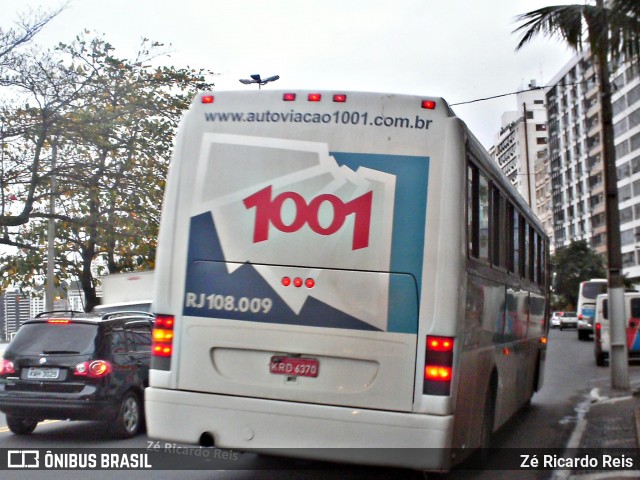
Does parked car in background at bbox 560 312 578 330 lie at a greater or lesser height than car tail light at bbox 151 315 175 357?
greater

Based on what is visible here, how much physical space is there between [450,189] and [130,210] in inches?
556

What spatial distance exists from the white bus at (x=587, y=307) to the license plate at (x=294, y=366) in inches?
1461

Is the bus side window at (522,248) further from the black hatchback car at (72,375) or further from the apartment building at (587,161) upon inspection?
the apartment building at (587,161)

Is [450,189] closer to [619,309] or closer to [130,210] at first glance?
[619,309]

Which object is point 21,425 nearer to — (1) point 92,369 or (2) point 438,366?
(1) point 92,369

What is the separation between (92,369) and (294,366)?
15.1ft

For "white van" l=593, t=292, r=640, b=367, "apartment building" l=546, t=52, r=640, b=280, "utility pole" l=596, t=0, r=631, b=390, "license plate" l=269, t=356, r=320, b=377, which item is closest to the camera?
"license plate" l=269, t=356, r=320, b=377

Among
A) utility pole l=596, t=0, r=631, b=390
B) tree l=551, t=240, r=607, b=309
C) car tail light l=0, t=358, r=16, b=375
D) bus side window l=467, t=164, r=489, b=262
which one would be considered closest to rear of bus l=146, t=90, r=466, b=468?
bus side window l=467, t=164, r=489, b=262

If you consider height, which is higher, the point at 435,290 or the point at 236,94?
the point at 236,94

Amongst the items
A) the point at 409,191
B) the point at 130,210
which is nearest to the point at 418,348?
the point at 409,191

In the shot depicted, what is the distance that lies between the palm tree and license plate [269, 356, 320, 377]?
501 centimetres

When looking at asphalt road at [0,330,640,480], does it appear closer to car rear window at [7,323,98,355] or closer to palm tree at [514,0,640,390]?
car rear window at [7,323,98,355]

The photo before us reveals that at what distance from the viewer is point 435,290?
21.4ft

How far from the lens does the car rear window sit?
10734mm
